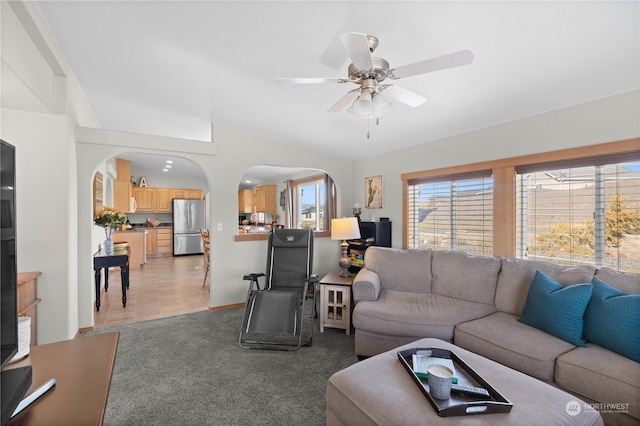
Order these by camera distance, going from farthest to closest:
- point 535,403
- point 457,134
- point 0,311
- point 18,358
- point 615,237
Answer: point 457,134 < point 615,237 < point 535,403 < point 18,358 < point 0,311

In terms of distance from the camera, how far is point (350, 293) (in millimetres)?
3334

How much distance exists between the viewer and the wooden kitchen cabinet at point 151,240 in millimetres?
8688

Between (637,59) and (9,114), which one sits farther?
Result: (9,114)

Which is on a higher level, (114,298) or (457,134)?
(457,134)

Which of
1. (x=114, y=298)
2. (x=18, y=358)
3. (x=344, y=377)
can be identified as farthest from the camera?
(x=114, y=298)

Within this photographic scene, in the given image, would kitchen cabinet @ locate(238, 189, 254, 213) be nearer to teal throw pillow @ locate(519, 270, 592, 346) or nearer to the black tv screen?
teal throw pillow @ locate(519, 270, 592, 346)

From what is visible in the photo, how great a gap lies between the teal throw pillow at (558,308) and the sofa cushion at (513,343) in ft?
0.18

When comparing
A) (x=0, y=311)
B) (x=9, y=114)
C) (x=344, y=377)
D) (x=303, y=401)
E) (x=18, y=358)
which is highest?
(x=9, y=114)

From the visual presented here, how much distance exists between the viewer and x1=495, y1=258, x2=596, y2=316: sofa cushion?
239 centimetres

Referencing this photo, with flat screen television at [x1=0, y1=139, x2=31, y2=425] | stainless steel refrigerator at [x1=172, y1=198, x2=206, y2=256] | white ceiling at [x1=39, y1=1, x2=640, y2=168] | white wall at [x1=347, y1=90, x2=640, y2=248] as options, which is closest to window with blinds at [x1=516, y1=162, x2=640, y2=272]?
white wall at [x1=347, y1=90, x2=640, y2=248]

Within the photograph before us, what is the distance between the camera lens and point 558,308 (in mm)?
2109

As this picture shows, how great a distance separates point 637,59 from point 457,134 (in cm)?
167

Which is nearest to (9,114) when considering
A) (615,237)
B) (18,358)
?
(18,358)

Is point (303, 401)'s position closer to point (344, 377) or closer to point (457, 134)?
point (344, 377)
